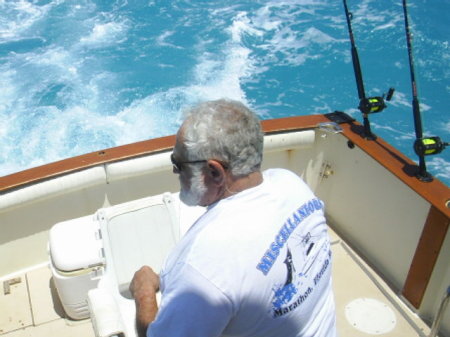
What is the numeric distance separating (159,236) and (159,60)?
6.97 m

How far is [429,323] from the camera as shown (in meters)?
2.35

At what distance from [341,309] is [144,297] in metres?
1.35

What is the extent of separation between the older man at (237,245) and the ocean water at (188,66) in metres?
5.47

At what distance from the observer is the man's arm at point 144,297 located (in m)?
1.37

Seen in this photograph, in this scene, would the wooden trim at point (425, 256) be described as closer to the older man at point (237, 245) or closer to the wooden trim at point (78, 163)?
the older man at point (237, 245)

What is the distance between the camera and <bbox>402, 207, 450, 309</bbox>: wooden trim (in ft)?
6.97

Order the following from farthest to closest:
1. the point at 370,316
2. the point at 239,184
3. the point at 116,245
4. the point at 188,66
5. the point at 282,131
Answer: the point at 188,66 < the point at 282,131 < the point at 370,316 < the point at 116,245 < the point at 239,184

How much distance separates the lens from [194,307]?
96 centimetres

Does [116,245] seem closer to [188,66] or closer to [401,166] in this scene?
[401,166]

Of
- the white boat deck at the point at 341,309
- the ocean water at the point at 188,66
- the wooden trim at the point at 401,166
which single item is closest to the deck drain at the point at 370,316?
the white boat deck at the point at 341,309

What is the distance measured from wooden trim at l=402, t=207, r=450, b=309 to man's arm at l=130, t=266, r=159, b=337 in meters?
1.32

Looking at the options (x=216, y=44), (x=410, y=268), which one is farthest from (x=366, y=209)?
(x=216, y=44)

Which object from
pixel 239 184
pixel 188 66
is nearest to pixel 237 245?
pixel 239 184

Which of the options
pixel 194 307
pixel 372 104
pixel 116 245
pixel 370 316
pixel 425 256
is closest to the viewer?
pixel 194 307
